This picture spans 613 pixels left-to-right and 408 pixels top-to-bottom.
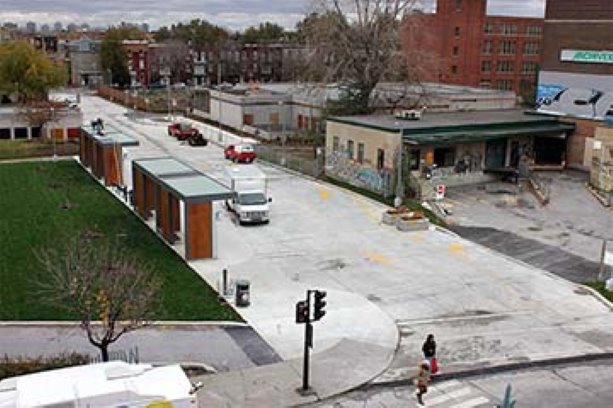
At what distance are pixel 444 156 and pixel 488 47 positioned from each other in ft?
200

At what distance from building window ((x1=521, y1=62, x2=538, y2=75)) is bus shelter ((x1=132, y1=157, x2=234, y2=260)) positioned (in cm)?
8026

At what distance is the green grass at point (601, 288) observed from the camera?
1065 inches

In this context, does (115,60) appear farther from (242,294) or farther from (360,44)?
(242,294)

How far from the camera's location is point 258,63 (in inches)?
5945

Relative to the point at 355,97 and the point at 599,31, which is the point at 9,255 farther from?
the point at 599,31

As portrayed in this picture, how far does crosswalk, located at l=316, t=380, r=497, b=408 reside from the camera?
18562mm

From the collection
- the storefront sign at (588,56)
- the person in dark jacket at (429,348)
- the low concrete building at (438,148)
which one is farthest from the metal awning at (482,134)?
the person in dark jacket at (429,348)

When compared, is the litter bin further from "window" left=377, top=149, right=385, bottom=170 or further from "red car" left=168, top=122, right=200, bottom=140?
"red car" left=168, top=122, right=200, bottom=140

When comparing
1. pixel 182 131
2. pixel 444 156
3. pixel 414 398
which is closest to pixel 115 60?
pixel 182 131

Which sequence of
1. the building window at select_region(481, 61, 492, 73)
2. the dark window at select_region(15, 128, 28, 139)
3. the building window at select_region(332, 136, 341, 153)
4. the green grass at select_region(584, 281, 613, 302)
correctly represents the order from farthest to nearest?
the building window at select_region(481, 61, 492, 73) → the dark window at select_region(15, 128, 28, 139) → the building window at select_region(332, 136, 341, 153) → the green grass at select_region(584, 281, 613, 302)

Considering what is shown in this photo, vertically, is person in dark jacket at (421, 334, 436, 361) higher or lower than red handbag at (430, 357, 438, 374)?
higher

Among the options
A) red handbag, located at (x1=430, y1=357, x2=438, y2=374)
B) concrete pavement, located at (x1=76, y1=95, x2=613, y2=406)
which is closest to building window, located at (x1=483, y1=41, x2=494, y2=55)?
concrete pavement, located at (x1=76, y1=95, x2=613, y2=406)

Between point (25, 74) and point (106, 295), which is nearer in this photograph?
point (106, 295)

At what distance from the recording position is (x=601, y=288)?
91.1ft
